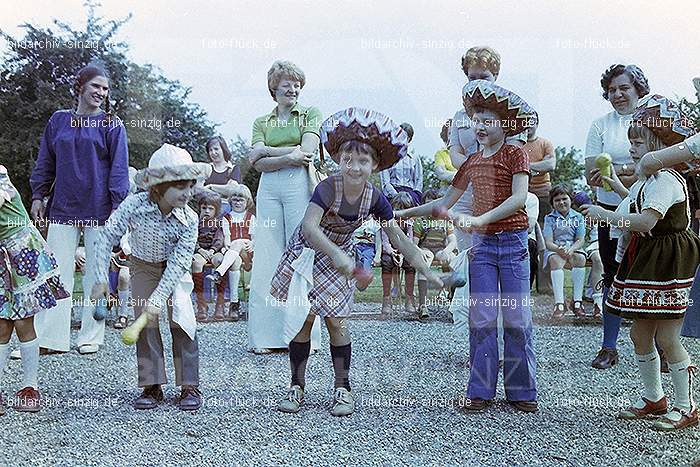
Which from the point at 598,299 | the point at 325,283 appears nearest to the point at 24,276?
the point at 325,283

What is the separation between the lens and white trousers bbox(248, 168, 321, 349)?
9.10 ft

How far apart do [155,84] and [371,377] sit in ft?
3.88

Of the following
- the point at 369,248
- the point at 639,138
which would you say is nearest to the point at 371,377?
the point at 369,248

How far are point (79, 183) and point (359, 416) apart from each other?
4.90ft

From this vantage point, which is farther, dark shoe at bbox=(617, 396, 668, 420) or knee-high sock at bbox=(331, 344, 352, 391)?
knee-high sock at bbox=(331, 344, 352, 391)

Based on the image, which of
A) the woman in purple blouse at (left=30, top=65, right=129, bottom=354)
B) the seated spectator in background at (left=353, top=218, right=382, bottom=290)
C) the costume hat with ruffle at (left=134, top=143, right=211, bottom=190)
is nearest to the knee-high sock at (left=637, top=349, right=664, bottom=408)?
the seated spectator in background at (left=353, top=218, right=382, bottom=290)

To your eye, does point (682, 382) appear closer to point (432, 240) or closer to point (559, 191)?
point (559, 191)

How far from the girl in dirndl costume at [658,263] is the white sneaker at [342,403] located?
866 mm

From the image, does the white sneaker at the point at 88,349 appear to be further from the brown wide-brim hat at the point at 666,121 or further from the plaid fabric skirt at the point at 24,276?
the brown wide-brim hat at the point at 666,121

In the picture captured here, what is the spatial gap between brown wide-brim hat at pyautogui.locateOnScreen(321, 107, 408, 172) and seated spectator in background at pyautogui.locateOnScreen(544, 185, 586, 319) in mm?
708

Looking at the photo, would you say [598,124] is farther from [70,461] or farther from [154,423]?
[70,461]

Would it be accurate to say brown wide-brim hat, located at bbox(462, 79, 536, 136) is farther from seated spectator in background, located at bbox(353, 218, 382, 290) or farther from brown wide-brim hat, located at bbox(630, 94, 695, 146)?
seated spectator in background, located at bbox(353, 218, 382, 290)

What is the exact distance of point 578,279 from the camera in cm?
395

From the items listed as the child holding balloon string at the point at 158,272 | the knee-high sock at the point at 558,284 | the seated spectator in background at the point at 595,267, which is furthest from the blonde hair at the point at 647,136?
the child holding balloon string at the point at 158,272
